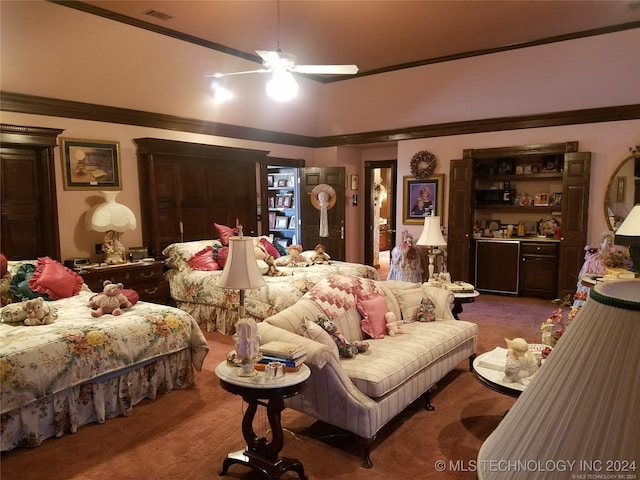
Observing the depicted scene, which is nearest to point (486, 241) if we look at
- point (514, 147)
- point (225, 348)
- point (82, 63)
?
point (514, 147)

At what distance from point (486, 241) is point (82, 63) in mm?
6051

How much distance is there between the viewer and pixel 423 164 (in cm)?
752

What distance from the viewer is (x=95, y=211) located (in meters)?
5.05

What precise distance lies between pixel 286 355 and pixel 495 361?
1450 mm

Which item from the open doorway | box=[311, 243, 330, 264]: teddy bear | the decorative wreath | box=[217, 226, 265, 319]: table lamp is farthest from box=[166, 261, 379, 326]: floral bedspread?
the open doorway

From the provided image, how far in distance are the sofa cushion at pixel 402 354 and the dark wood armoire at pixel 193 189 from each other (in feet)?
12.2

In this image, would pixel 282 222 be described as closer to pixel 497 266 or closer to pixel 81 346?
pixel 497 266

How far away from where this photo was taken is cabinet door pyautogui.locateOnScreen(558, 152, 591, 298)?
6.08m

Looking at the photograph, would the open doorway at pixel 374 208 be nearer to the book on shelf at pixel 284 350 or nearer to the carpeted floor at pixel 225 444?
the carpeted floor at pixel 225 444

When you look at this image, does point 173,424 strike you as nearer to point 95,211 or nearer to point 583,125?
point 95,211

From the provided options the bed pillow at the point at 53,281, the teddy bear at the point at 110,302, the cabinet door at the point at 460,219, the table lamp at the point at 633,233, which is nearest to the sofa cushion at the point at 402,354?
the table lamp at the point at 633,233

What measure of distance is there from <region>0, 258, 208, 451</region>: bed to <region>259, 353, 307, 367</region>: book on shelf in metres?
1.32

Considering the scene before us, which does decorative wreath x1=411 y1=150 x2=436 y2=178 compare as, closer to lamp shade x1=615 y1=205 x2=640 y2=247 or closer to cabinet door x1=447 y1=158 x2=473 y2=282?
cabinet door x1=447 y1=158 x2=473 y2=282

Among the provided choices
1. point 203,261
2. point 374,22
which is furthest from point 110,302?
point 374,22
